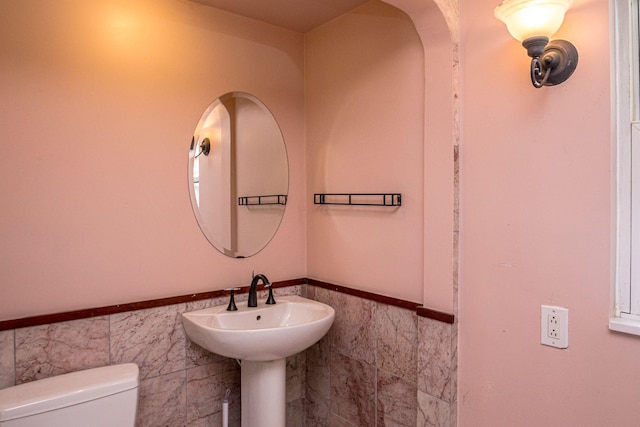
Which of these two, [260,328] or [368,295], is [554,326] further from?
[260,328]

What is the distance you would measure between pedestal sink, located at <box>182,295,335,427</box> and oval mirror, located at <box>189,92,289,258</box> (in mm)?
357

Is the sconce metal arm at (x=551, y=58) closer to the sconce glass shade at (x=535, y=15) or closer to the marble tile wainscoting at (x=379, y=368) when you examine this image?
the sconce glass shade at (x=535, y=15)

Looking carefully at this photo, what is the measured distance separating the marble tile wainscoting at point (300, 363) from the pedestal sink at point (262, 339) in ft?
0.55

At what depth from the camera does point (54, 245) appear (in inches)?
67.7

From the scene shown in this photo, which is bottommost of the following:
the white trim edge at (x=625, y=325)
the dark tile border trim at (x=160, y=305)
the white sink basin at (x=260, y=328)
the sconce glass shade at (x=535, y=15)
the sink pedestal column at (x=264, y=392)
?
the sink pedestal column at (x=264, y=392)

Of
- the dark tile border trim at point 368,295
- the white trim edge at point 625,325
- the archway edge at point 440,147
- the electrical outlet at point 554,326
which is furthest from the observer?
the dark tile border trim at point 368,295

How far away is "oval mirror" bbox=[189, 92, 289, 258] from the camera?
2125 mm

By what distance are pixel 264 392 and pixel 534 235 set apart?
1.35 meters

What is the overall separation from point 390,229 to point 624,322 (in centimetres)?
96

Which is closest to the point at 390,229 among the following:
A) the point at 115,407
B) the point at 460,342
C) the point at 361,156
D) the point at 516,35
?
the point at 361,156

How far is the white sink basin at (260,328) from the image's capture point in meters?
1.70

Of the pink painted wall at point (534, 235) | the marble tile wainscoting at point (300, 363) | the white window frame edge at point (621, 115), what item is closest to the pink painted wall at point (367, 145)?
the marble tile wainscoting at point (300, 363)

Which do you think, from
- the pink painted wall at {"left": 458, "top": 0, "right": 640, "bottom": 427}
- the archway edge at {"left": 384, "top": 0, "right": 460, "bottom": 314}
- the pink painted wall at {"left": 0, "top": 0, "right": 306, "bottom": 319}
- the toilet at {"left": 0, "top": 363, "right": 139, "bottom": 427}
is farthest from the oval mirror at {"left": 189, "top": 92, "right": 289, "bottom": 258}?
the pink painted wall at {"left": 458, "top": 0, "right": 640, "bottom": 427}

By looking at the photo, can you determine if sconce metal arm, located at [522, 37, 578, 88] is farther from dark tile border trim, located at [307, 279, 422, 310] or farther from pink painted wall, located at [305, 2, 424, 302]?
dark tile border trim, located at [307, 279, 422, 310]
